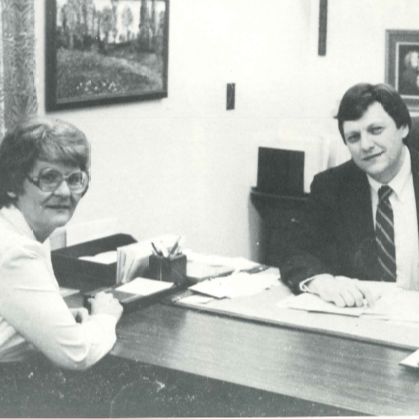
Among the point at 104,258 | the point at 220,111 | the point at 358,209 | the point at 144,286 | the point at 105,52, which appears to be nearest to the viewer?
the point at 144,286

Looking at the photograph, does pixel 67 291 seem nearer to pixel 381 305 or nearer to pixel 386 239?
pixel 381 305

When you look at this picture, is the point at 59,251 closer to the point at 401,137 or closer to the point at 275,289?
the point at 275,289

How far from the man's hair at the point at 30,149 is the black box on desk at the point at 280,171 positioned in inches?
81.2

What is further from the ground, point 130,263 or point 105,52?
point 105,52

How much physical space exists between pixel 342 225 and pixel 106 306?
0.90 m

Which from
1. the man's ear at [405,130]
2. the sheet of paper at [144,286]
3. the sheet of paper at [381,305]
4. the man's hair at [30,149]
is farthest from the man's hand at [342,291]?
the man's hair at [30,149]

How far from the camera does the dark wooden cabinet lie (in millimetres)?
3457

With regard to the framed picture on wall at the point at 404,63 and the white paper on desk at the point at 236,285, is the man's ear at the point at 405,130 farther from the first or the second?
the framed picture on wall at the point at 404,63

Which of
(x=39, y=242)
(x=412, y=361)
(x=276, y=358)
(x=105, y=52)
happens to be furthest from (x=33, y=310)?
(x=105, y=52)

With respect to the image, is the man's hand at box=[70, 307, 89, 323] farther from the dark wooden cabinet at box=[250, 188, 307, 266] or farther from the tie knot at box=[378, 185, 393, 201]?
the dark wooden cabinet at box=[250, 188, 307, 266]

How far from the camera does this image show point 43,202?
58.7 inches

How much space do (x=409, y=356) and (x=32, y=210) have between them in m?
0.80

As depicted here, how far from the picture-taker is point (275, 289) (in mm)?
1990

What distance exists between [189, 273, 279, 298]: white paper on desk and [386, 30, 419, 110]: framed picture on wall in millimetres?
1711
